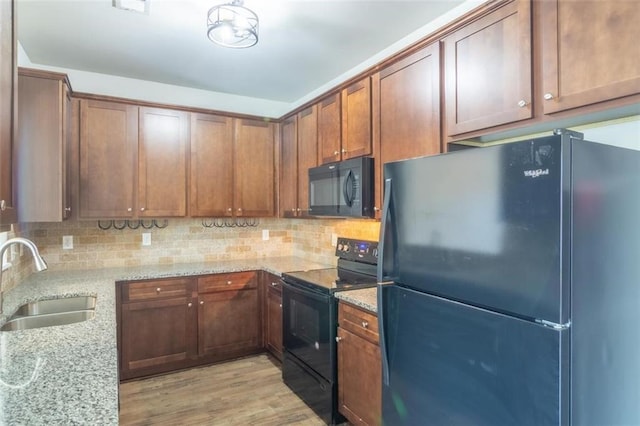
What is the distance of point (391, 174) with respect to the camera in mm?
1722

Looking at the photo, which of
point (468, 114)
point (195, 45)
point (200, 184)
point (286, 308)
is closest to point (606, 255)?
point (468, 114)

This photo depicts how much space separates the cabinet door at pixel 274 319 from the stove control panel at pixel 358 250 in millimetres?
646

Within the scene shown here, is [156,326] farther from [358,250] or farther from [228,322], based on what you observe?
[358,250]

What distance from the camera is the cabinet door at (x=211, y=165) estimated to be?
11.6ft

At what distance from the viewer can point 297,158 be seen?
11.8ft

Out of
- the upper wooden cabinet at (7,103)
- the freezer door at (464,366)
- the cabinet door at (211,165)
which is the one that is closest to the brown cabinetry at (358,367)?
the freezer door at (464,366)

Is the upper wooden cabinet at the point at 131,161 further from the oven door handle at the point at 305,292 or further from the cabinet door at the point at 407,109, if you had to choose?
the cabinet door at the point at 407,109

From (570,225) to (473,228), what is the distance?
0.30 metres

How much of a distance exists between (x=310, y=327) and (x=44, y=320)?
158 cm

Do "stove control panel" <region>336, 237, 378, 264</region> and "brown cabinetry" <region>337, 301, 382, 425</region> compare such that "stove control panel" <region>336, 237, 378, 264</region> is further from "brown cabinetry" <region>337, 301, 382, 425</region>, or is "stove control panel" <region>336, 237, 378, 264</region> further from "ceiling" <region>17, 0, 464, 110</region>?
"ceiling" <region>17, 0, 464, 110</region>

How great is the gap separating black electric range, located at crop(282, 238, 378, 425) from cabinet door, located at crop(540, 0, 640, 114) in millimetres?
1569

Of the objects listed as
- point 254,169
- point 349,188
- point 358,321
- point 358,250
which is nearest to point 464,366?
point 358,321

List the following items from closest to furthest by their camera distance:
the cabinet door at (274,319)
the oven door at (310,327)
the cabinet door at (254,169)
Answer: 1. the oven door at (310,327)
2. the cabinet door at (274,319)
3. the cabinet door at (254,169)

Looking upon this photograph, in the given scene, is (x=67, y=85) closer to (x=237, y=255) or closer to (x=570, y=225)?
(x=237, y=255)
